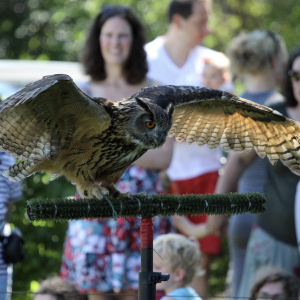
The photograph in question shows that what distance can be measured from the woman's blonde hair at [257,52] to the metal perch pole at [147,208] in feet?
7.07

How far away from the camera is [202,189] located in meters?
4.48

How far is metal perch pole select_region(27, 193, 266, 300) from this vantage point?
221 cm

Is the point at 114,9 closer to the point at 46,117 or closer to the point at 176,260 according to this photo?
the point at 46,117

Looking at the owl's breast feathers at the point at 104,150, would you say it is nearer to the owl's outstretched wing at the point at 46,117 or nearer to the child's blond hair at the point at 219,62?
the owl's outstretched wing at the point at 46,117

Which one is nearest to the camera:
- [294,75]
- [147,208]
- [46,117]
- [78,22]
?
[147,208]

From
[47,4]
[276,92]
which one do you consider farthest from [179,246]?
[47,4]

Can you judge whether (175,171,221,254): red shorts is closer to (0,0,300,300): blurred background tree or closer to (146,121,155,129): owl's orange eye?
(146,121,155,129): owl's orange eye

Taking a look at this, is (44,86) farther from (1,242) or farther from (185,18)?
(185,18)

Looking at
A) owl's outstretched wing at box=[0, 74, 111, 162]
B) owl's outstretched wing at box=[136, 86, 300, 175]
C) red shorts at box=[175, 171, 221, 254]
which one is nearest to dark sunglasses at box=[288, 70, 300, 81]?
owl's outstretched wing at box=[136, 86, 300, 175]

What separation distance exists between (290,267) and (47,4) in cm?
1171

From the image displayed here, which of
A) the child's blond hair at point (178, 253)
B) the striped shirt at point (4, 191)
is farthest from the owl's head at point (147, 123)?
the striped shirt at point (4, 191)

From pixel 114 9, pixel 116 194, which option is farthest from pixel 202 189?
pixel 116 194

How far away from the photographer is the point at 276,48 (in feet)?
14.6

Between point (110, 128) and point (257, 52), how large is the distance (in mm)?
2085
